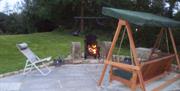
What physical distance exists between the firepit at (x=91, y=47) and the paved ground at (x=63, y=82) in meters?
1.26

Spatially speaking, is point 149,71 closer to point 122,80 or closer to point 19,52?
point 122,80

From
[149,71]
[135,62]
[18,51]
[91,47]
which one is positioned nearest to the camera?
[135,62]

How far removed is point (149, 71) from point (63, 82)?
185cm

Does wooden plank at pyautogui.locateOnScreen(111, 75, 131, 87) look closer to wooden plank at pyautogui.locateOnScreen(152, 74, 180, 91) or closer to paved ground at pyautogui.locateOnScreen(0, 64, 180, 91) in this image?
paved ground at pyautogui.locateOnScreen(0, 64, 180, 91)

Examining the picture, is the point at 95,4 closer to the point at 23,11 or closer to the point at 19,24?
the point at 23,11

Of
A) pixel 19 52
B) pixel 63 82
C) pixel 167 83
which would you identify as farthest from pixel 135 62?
pixel 19 52

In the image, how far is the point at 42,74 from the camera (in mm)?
6660

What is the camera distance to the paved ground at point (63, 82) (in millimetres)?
5533

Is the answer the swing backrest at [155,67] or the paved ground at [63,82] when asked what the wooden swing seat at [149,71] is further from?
the paved ground at [63,82]

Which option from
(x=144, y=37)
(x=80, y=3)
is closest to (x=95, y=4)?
(x=80, y=3)

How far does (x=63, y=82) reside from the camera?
6.01 metres

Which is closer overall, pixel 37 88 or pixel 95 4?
pixel 37 88

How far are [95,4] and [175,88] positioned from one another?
31.1 ft

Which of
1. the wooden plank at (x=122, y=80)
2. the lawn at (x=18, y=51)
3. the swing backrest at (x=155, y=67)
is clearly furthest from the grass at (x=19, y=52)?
the swing backrest at (x=155, y=67)
